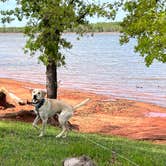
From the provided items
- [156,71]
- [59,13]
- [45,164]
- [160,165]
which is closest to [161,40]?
[59,13]

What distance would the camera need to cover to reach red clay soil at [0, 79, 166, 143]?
20.1m

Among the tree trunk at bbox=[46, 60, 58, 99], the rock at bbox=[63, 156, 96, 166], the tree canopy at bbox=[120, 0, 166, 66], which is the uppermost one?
the tree canopy at bbox=[120, 0, 166, 66]

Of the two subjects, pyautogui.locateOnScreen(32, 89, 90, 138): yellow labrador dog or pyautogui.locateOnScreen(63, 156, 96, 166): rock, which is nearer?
pyautogui.locateOnScreen(63, 156, 96, 166): rock

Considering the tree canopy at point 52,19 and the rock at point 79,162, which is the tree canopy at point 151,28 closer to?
the tree canopy at point 52,19

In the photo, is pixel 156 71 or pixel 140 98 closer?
pixel 140 98

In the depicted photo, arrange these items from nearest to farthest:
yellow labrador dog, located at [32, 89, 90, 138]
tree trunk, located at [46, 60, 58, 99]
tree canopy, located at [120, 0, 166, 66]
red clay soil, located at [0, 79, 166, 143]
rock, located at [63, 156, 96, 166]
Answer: rock, located at [63, 156, 96, 166], yellow labrador dog, located at [32, 89, 90, 138], tree canopy, located at [120, 0, 166, 66], tree trunk, located at [46, 60, 58, 99], red clay soil, located at [0, 79, 166, 143]

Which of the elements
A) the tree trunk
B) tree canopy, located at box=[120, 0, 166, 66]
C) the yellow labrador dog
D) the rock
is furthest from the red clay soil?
the rock

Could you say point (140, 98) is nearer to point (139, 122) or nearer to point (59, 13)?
point (139, 122)

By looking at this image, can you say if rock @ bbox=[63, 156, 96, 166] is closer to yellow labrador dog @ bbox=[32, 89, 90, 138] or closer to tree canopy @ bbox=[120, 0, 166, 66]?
yellow labrador dog @ bbox=[32, 89, 90, 138]

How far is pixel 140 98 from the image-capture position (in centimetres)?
3366

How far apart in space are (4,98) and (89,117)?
4.17 m

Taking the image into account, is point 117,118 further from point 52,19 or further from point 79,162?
point 79,162

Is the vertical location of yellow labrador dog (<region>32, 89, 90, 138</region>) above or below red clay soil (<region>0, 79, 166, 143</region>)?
above

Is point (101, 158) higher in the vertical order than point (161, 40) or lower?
lower
